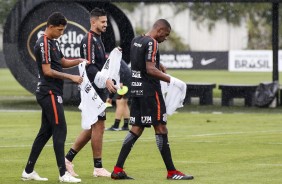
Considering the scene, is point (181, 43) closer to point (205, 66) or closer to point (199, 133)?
point (205, 66)

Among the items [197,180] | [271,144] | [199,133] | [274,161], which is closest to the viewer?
[197,180]

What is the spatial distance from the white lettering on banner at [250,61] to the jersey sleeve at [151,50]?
41477 millimetres

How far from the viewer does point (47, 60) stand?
1237 centimetres

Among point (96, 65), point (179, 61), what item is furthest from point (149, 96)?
point (179, 61)

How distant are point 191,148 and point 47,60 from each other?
5135 millimetres

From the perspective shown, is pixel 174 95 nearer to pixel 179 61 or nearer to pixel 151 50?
pixel 151 50

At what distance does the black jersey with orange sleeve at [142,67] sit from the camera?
12.7 meters

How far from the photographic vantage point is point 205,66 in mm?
56812

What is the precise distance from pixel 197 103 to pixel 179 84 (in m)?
18.0

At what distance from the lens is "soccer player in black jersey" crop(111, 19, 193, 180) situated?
12.7 meters

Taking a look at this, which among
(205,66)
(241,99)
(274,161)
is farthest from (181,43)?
(274,161)

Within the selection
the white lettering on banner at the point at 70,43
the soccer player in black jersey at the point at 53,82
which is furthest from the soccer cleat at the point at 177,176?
the white lettering on banner at the point at 70,43

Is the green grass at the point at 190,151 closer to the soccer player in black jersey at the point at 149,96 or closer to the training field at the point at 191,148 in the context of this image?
the training field at the point at 191,148

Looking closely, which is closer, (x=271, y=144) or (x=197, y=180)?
(x=197, y=180)
